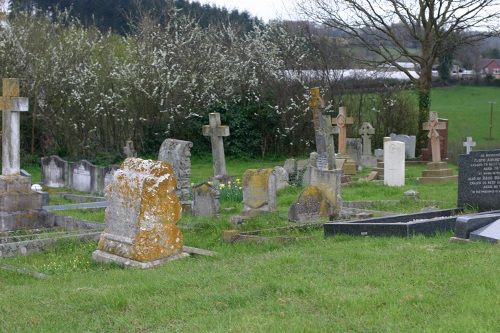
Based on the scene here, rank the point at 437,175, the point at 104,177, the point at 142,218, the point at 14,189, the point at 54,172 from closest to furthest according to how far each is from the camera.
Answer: the point at 142,218 < the point at 14,189 < the point at 104,177 < the point at 437,175 < the point at 54,172

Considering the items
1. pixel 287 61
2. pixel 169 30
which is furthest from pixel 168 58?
pixel 287 61

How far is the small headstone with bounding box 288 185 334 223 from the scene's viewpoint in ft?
39.0

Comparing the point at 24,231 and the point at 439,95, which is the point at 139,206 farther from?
the point at 439,95

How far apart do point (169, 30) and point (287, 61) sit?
5.24 meters

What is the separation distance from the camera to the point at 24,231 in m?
12.4

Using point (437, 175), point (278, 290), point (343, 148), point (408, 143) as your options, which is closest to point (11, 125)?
point (278, 290)

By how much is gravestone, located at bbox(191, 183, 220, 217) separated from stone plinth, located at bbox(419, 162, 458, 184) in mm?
8379

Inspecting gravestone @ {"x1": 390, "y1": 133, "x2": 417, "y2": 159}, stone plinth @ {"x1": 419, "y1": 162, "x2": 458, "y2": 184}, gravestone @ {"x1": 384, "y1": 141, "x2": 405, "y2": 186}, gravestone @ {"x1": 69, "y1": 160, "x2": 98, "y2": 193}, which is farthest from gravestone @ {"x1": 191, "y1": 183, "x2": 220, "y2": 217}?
gravestone @ {"x1": 390, "y1": 133, "x2": 417, "y2": 159}

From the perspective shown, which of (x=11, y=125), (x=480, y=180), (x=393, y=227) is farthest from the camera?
(x=11, y=125)

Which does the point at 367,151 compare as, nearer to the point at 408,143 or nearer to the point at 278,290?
the point at 408,143

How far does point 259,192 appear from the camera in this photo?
497 inches

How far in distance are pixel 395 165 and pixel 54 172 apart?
916 cm

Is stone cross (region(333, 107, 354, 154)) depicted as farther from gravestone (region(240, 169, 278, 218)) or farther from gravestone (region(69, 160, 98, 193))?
gravestone (region(240, 169, 278, 218))

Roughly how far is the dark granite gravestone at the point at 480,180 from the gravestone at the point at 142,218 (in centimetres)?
452
